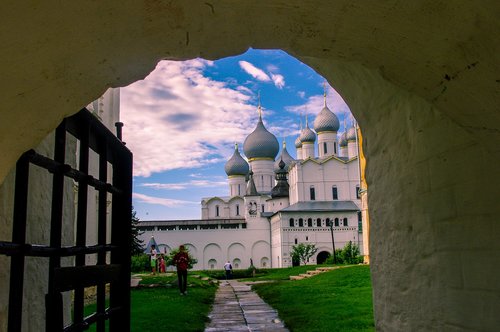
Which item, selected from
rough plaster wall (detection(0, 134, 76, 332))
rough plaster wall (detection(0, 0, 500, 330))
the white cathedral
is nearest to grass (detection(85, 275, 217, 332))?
rough plaster wall (detection(0, 134, 76, 332))

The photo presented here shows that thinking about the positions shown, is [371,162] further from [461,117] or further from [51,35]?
[51,35]

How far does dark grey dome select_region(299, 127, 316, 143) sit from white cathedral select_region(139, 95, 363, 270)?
106 millimetres

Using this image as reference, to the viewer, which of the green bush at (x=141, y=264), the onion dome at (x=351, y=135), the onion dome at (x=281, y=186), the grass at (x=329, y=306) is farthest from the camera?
the onion dome at (x=351, y=135)

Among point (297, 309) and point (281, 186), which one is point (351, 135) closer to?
point (281, 186)

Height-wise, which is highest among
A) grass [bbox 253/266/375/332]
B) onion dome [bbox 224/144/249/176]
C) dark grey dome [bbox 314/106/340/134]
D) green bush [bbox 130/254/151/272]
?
dark grey dome [bbox 314/106/340/134]

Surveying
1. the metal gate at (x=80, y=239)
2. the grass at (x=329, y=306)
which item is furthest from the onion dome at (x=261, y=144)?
the metal gate at (x=80, y=239)

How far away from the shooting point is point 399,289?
130 inches

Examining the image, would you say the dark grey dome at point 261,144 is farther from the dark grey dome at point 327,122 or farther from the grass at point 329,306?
the grass at point 329,306

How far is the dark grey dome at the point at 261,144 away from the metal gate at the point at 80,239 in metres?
51.1

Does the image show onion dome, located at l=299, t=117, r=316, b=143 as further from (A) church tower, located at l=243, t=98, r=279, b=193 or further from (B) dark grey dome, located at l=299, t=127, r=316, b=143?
(A) church tower, located at l=243, t=98, r=279, b=193

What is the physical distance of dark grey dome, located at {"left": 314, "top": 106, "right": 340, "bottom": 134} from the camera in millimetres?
51719

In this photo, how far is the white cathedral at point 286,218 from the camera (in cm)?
4503

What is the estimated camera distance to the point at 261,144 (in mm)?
54812

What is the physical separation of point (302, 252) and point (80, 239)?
39848 millimetres
